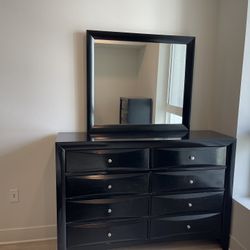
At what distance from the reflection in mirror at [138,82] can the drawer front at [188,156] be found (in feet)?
1.45

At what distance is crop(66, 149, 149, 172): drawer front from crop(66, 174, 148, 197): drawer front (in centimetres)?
7

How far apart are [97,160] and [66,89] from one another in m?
0.71

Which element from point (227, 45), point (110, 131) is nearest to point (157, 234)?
point (110, 131)

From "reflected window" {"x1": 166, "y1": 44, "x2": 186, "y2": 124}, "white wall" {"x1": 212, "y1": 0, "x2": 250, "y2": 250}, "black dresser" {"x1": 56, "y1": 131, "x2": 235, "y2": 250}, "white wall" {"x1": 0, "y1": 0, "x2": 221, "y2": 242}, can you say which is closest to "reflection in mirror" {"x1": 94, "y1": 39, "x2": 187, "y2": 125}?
"reflected window" {"x1": 166, "y1": 44, "x2": 186, "y2": 124}

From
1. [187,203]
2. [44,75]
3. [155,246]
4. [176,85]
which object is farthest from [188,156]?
[44,75]

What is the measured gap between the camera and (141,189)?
2.07 m

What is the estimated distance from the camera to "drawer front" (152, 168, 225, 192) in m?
2.09

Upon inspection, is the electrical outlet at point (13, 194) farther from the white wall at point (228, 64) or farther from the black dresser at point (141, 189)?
the white wall at point (228, 64)

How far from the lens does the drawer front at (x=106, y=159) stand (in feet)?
6.36

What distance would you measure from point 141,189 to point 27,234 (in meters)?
1.12

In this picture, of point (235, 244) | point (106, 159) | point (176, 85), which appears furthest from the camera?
point (176, 85)

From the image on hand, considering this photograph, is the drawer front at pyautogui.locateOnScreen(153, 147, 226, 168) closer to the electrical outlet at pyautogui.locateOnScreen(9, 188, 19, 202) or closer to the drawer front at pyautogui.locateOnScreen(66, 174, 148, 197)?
the drawer front at pyautogui.locateOnScreen(66, 174, 148, 197)

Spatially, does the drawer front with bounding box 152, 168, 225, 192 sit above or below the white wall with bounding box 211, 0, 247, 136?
below

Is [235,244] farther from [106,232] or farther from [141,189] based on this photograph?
[106,232]
